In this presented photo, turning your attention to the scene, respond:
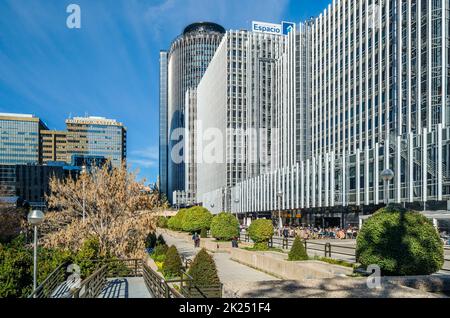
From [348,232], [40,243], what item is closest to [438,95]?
[348,232]

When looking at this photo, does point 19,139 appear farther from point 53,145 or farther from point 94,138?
point 94,138

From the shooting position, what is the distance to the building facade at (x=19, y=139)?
5956 inches

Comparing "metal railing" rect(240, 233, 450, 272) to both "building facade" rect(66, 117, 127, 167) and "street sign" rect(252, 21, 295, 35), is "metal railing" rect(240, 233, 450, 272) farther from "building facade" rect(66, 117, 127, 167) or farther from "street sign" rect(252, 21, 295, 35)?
"building facade" rect(66, 117, 127, 167)

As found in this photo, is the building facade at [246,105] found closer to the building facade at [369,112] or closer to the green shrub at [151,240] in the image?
the building facade at [369,112]

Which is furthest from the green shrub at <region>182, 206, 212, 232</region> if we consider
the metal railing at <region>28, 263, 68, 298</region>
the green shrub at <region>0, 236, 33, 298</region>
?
the green shrub at <region>0, 236, 33, 298</region>

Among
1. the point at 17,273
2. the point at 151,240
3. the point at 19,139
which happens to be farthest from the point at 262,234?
the point at 19,139

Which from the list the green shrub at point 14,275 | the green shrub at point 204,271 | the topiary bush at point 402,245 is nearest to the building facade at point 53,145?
the green shrub at point 14,275

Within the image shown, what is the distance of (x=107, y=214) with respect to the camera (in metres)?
23.5

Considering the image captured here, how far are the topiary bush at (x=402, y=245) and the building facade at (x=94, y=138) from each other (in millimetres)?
176764

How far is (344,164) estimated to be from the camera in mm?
55188

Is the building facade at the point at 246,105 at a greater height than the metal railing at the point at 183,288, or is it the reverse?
the building facade at the point at 246,105
